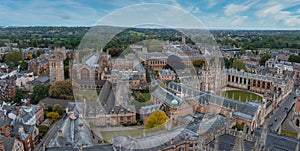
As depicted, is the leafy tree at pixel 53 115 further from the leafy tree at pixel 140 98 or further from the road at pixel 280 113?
the road at pixel 280 113

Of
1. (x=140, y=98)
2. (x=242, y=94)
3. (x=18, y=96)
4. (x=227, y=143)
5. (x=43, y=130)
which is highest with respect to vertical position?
(x=140, y=98)

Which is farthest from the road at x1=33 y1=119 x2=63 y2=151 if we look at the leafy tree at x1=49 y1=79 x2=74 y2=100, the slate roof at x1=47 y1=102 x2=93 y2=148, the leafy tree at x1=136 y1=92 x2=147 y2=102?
the leafy tree at x1=136 y1=92 x2=147 y2=102

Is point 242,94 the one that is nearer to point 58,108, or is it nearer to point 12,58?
point 58,108

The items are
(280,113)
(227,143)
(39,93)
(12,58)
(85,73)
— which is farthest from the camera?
(12,58)

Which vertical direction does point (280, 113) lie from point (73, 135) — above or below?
below

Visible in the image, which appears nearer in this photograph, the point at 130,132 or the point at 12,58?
the point at 130,132

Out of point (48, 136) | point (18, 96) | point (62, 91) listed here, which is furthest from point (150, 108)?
point (18, 96)

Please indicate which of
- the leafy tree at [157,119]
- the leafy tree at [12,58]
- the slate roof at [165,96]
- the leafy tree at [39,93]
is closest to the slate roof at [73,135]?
the leafy tree at [157,119]

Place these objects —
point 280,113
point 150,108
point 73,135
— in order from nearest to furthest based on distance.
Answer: point 73,135
point 150,108
point 280,113
